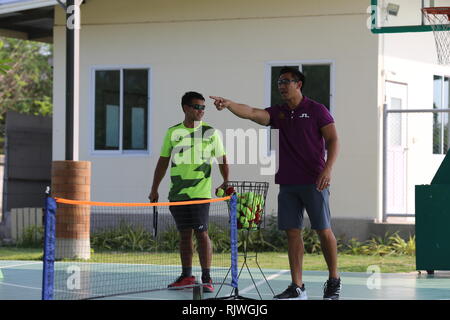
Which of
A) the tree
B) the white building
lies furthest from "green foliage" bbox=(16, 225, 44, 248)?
A: the tree

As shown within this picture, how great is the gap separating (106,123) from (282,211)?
946 centimetres

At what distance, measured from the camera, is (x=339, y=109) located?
16.6 meters

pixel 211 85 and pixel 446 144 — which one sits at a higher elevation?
pixel 211 85

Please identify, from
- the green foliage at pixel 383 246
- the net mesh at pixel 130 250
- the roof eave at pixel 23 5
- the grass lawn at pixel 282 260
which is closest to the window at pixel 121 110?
the net mesh at pixel 130 250

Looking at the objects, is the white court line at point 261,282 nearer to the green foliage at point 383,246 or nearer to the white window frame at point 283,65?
the green foliage at point 383,246

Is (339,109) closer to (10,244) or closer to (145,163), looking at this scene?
(145,163)

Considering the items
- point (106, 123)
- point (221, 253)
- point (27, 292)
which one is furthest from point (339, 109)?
point (27, 292)

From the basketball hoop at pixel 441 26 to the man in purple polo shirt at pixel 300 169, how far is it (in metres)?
4.39

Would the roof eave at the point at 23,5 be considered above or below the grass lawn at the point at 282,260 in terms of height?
above

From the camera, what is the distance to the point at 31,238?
1734 centimetres

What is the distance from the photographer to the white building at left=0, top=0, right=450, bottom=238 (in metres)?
16.5

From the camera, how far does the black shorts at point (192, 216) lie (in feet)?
32.7

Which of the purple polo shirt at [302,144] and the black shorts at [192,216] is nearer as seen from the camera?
the purple polo shirt at [302,144]

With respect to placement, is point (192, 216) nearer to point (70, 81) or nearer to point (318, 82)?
point (70, 81)
